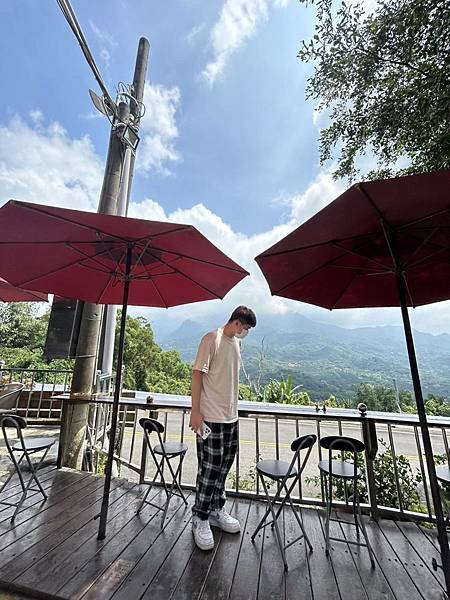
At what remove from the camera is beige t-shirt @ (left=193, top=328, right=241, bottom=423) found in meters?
1.96

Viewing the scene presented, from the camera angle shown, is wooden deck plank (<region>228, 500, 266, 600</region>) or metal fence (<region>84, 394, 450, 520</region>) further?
metal fence (<region>84, 394, 450, 520</region>)

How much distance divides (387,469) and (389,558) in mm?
1500

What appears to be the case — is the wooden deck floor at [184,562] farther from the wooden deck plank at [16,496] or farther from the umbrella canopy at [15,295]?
the umbrella canopy at [15,295]

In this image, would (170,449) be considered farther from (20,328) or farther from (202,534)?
(20,328)

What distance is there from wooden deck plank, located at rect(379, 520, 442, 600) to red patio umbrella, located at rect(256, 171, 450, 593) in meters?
0.53

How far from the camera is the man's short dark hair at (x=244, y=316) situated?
205 centimetres

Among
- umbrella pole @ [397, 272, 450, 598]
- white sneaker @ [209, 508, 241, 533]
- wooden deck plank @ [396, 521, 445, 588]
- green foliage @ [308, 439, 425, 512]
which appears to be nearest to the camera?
umbrella pole @ [397, 272, 450, 598]

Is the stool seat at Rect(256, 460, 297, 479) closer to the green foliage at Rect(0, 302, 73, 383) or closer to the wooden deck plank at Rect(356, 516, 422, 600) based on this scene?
the wooden deck plank at Rect(356, 516, 422, 600)

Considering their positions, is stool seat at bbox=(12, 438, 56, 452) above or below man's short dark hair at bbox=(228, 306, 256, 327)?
below

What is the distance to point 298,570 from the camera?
1736 mm

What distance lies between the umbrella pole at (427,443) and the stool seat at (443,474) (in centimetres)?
67

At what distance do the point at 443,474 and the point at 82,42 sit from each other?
726 cm

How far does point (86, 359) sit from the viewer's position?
3699mm

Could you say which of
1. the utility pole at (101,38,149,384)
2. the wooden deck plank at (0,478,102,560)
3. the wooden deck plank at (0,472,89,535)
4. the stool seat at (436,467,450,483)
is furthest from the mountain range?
the wooden deck plank at (0,472,89,535)
